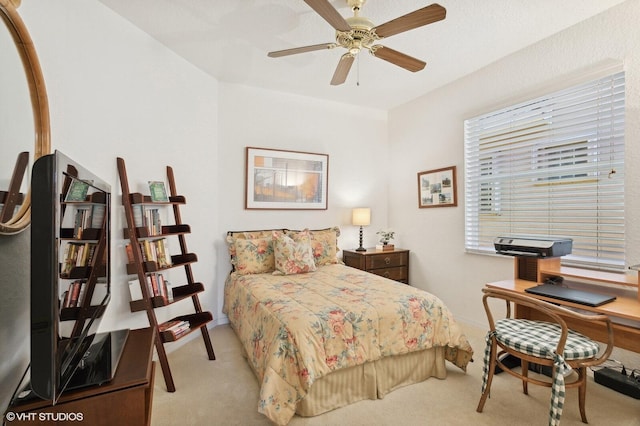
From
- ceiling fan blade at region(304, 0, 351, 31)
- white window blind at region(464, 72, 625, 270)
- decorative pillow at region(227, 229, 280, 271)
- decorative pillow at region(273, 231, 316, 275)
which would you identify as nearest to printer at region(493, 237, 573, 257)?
white window blind at region(464, 72, 625, 270)

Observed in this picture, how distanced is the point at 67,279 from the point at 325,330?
135 centimetres

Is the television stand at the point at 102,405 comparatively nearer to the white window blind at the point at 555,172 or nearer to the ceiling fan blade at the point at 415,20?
the ceiling fan blade at the point at 415,20

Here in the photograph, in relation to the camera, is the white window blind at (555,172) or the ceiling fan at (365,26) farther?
the white window blind at (555,172)

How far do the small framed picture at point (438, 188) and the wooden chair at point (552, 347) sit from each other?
187 centimetres

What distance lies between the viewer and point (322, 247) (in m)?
3.67

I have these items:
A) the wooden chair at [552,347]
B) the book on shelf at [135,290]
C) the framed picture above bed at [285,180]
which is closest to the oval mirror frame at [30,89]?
the book on shelf at [135,290]

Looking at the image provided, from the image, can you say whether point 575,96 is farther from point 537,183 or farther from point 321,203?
point 321,203

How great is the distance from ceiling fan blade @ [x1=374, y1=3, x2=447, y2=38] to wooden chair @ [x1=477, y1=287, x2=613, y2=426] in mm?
A: 1675

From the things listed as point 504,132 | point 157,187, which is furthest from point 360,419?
point 504,132

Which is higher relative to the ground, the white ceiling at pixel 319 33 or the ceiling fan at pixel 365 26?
the white ceiling at pixel 319 33

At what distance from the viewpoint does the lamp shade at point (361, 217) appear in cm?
416

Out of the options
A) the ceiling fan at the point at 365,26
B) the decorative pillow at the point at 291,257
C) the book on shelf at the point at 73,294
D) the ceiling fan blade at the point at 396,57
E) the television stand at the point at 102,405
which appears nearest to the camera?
the television stand at the point at 102,405

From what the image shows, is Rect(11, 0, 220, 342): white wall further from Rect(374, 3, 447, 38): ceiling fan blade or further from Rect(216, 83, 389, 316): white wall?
Rect(374, 3, 447, 38): ceiling fan blade

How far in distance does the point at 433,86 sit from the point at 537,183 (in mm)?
1683
